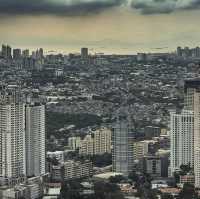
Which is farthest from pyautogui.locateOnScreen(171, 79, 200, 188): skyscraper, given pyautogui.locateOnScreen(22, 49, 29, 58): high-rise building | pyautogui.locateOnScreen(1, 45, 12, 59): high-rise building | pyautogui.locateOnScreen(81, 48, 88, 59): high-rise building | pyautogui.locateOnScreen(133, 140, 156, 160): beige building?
pyautogui.locateOnScreen(1, 45, 12, 59): high-rise building

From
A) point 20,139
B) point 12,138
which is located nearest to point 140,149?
point 20,139

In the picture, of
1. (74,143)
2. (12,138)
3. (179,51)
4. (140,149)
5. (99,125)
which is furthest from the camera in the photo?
(179,51)

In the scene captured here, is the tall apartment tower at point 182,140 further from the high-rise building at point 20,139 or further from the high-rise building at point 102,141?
the high-rise building at point 20,139

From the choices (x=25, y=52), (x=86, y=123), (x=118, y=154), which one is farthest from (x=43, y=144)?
(x=25, y=52)

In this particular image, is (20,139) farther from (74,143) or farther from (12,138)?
(74,143)

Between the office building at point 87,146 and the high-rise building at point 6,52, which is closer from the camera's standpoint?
the office building at point 87,146

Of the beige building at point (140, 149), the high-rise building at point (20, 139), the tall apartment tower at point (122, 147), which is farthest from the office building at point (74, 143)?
the high-rise building at point (20, 139)
